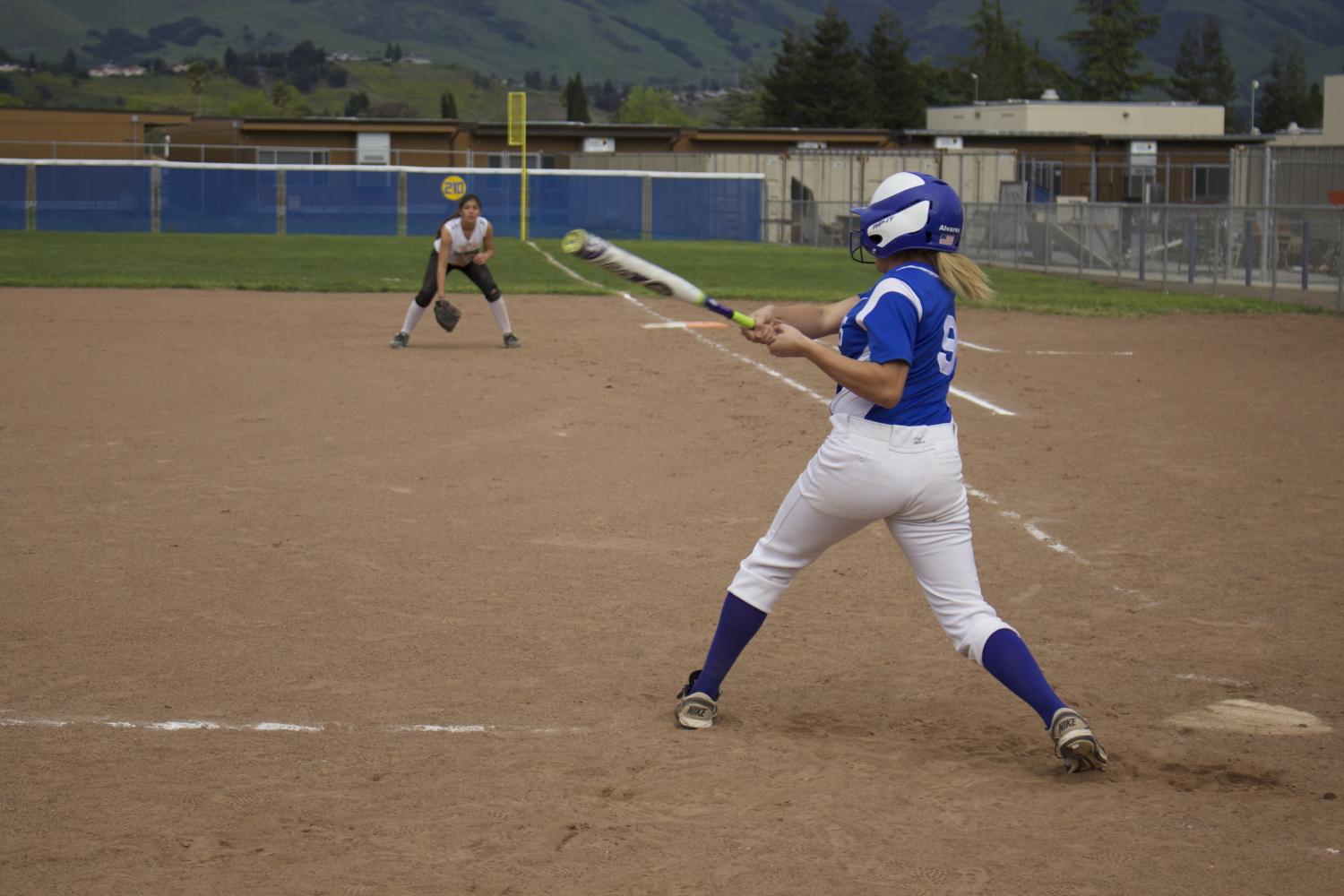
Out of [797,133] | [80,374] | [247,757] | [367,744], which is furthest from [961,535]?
[797,133]

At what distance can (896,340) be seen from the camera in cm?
514

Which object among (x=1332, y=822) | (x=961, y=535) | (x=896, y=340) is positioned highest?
(x=896, y=340)

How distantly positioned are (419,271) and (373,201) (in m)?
20.4

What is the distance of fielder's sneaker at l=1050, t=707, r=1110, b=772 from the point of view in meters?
5.27

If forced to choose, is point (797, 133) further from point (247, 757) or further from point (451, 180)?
point (247, 757)

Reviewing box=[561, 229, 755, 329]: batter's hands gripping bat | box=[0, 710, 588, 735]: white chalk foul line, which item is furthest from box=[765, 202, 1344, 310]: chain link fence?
box=[0, 710, 588, 735]: white chalk foul line

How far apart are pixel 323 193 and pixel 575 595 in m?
43.8

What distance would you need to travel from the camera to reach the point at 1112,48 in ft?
436

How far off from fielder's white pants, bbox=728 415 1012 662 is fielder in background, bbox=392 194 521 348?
11425 millimetres

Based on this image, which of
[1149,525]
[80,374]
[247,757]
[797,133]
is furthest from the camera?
[797,133]

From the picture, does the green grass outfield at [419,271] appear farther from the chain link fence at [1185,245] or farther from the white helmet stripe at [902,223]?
the white helmet stripe at [902,223]

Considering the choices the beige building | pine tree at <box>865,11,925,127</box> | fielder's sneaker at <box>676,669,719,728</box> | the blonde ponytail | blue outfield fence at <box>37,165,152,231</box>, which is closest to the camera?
the blonde ponytail

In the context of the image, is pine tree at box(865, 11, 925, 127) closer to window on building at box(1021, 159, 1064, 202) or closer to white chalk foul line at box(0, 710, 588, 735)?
window on building at box(1021, 159, 1064, 202)

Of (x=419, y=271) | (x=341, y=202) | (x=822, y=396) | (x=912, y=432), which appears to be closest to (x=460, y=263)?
(x=822, y=396)
